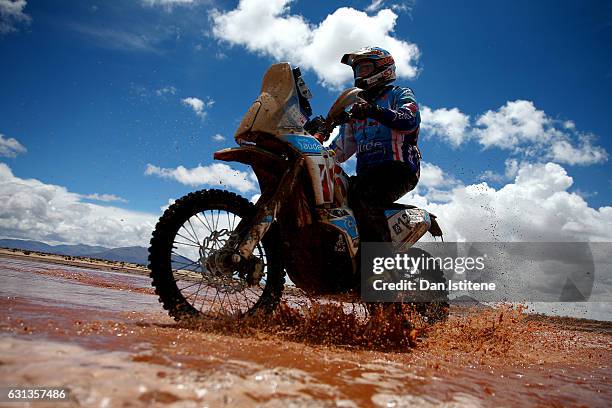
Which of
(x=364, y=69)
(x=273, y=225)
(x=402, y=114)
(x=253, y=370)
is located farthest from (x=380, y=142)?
(x=253, y=370)

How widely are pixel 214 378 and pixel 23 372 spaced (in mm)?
598

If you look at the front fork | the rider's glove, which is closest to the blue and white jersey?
the rider's glove

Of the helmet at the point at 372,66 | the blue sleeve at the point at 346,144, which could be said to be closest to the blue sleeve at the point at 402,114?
the helmet at the point at 372,66

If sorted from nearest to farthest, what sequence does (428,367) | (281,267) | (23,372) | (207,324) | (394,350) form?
1. (23,372)
2. (428,367)
3. (207,324)
4. (394,350)
5. (281,267)

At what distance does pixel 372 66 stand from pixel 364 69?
0.33 feet

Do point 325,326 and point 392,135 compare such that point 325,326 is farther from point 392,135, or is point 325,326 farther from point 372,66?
point 372,66

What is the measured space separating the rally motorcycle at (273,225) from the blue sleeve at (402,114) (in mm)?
331

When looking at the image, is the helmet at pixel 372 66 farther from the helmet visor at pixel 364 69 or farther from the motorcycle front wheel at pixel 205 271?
the motorcycle front wheel at pixel 205 271

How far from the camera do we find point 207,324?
280 centimetres

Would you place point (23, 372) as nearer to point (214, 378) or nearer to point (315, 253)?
point (214, 378)

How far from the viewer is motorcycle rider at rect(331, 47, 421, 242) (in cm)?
390

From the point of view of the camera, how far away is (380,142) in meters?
4.39

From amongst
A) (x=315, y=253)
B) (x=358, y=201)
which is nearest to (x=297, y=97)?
(x=358, y=201)

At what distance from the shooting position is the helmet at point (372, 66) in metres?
4.53
